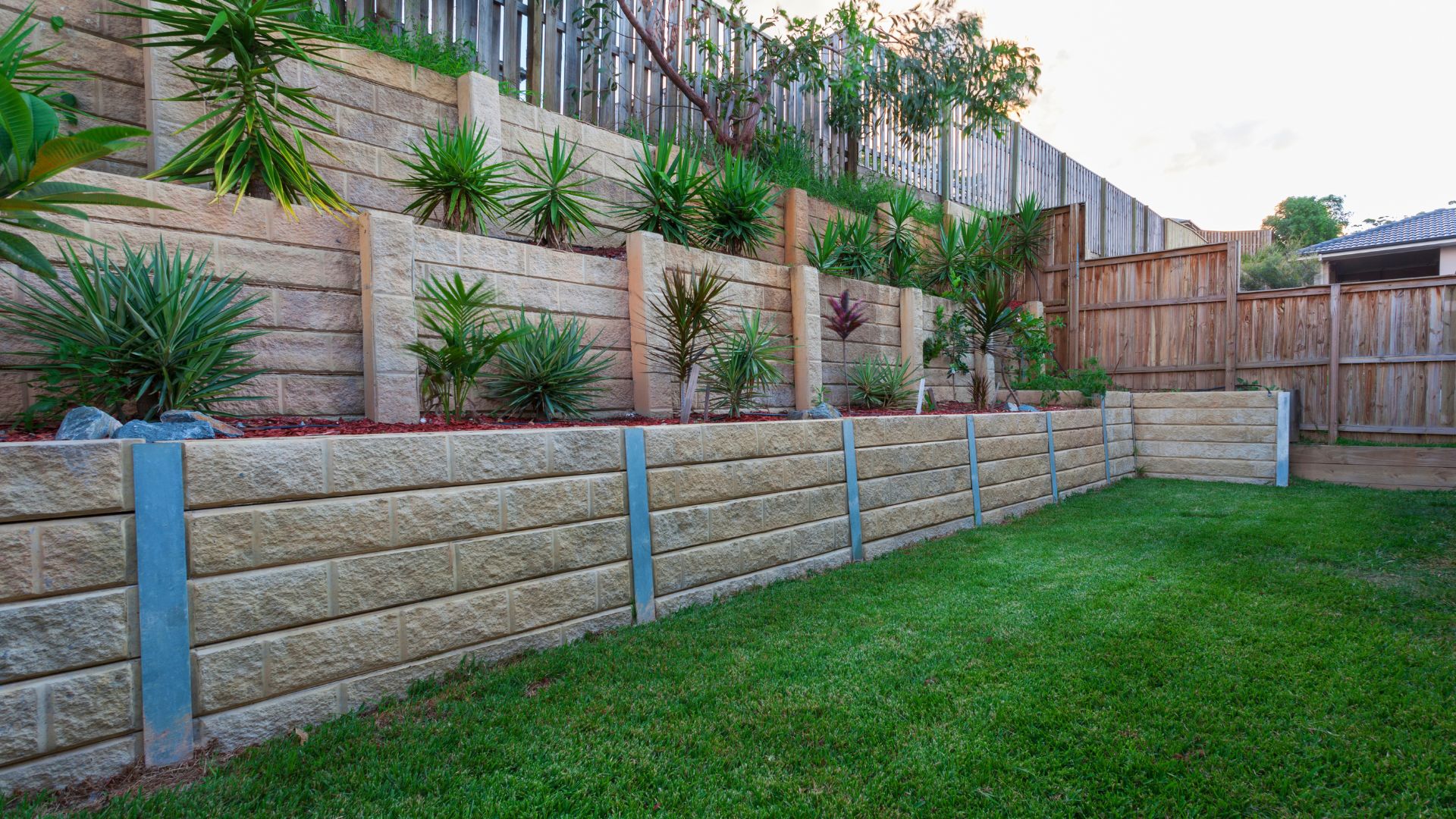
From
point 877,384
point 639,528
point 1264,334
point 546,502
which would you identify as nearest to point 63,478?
point 546,502

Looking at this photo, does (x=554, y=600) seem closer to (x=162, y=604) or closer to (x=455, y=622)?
(x=455, y=622)

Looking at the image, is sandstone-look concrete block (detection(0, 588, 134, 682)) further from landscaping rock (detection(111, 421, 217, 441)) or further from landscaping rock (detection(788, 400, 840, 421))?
landscaping rock (detection(788, 400, 840, 421))

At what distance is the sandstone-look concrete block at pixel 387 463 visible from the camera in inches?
92.0

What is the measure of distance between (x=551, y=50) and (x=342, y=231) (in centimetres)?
321

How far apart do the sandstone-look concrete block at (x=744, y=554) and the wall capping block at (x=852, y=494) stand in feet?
0.23

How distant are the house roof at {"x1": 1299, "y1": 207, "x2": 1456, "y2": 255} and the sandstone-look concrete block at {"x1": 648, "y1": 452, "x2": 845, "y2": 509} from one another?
1546 cm

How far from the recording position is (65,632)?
5.94ft

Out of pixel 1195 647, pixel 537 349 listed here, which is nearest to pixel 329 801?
pixel 537 349

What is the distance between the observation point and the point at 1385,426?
7637 mm

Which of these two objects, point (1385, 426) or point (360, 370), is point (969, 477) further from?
point (1385, 426)

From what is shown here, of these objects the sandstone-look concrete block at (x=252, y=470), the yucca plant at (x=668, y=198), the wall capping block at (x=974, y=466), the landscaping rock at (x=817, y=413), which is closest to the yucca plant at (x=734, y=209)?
the yucca plant at (x=668, y=198)

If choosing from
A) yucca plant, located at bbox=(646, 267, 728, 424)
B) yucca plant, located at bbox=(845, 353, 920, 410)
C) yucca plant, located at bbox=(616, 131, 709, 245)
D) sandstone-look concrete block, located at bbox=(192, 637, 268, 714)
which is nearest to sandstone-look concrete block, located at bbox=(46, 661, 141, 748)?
sandstone-look concrete block, located at bbox=(192, 637, 268, 714)

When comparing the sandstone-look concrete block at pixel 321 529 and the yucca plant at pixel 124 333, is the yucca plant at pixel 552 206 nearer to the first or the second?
the yucca plant at pixel 124 333

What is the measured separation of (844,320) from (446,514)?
4.26 meters
